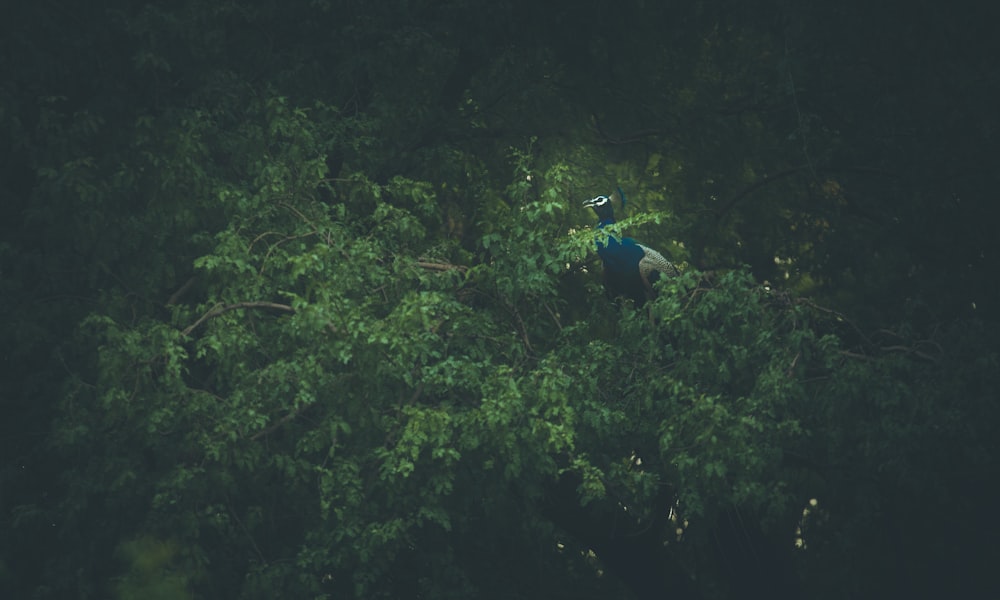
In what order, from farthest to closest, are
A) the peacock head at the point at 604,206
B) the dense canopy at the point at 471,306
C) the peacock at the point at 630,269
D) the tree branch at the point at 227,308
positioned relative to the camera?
the peacock head at the point at 604,206 → the peacock at the point at 630,269 → the tree branch at the point at 227,308 → the dense canopy at the point at 471,306

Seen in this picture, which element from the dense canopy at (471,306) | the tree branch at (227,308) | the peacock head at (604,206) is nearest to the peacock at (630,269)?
the peacock head at (604,206)

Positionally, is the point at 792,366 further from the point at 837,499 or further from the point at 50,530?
the point at 50,530

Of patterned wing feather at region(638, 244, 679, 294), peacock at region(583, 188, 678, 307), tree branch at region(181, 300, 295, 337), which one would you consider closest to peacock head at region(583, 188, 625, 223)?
peacock at region(583, 188, 678, 307)

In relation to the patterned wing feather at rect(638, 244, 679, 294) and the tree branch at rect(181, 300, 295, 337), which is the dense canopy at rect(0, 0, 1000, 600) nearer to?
the tree branch at rect(181, 300, 295, 337)

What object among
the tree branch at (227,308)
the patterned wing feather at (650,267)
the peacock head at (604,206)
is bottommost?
the patterned wing feather at (650,267)

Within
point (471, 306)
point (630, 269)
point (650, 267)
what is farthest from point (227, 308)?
point (650, 267)

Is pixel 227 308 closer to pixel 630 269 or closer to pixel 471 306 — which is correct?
pixel 471 306

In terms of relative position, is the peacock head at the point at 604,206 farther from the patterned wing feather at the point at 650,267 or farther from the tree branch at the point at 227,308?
the tree branch at the point at 227,308

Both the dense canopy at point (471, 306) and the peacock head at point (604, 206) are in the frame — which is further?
the peacock head at point (604, 206)
